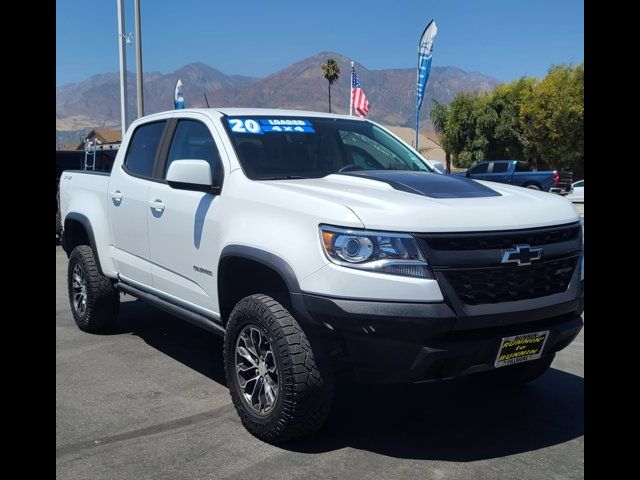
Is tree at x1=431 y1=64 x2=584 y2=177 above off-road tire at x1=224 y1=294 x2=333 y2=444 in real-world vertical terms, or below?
above

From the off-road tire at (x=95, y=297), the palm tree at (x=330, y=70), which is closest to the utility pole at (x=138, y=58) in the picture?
the off-road tire at (x=95, y=297)

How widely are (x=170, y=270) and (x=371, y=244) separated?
1.95m

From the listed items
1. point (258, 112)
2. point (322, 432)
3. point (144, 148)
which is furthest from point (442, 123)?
point (322, 432)

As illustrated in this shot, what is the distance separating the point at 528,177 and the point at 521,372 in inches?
962

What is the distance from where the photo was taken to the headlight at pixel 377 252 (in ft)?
10.3

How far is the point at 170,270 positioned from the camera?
4.61 meters

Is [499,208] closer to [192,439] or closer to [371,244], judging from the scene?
[371,244]

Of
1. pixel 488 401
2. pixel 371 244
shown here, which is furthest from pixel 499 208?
pixel 488 401

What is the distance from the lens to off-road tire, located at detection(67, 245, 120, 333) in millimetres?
5773

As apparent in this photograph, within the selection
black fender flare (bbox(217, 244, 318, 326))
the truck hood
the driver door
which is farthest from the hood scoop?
the driver door

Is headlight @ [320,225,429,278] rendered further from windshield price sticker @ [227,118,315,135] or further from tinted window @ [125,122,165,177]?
tinted window @ [125,122,165,177]

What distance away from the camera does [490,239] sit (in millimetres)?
3260

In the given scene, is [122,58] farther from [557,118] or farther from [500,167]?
[557,118]

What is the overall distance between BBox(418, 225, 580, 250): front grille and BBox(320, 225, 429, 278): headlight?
0.10 metres
